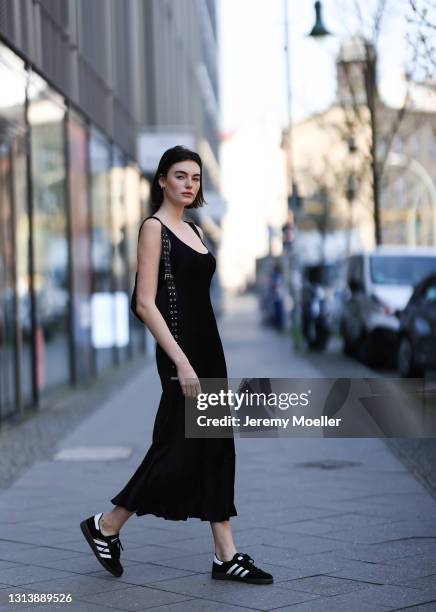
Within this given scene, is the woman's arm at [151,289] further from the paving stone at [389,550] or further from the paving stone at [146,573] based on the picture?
the paving stone at [389,550]

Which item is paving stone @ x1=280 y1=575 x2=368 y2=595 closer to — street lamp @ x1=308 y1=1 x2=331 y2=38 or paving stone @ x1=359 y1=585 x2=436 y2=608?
paving stone @ x1=359 y1=585 x2=436 y2=608

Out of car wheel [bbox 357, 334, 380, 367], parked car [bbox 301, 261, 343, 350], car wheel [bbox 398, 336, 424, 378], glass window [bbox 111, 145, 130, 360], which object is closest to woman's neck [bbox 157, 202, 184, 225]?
car wheel [bbox 398, 336, 424, 378]

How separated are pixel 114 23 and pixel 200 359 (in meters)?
17.8

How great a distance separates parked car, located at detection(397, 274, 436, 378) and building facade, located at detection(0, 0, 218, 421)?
4303mm

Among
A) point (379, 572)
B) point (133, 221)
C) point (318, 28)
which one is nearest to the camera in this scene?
point (379, 572)

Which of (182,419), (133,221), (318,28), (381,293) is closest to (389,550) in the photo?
(182,419)

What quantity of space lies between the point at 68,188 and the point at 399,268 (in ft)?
19.8

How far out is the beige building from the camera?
27.0m

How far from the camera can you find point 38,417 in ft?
44.7

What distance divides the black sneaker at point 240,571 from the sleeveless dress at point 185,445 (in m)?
0.20

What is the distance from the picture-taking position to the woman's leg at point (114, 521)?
5.93 metres

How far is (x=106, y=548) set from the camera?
5949mm

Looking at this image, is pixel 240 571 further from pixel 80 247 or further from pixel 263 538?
pixel 80 247

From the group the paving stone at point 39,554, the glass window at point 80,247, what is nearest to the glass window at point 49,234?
the glass window at point 80,247
